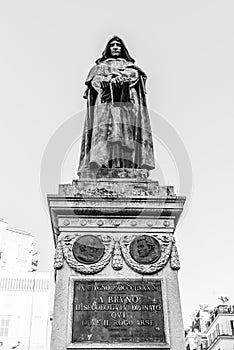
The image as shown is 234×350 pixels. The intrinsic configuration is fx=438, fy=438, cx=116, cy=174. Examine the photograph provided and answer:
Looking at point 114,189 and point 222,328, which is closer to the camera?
point 114,189

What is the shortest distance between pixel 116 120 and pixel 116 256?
10.9ft

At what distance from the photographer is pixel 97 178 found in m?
8.57

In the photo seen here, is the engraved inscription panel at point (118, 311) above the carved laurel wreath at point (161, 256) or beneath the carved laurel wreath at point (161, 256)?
beneath

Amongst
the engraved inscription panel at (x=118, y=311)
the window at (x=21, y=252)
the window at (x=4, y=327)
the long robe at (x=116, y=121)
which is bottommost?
the engraved inscription panel at (x=118, y=311)

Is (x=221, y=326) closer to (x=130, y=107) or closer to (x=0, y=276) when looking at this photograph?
(x=0, y=276)

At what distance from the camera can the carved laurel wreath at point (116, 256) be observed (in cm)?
708

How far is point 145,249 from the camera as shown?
7316 millimetres

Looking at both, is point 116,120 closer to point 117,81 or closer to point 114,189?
point 117,81

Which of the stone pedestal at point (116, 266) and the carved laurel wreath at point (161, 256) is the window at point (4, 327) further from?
the carved laurel wreath at point (161, 256)

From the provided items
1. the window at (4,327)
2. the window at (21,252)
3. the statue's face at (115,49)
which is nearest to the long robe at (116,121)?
the statue's face at (115,49)

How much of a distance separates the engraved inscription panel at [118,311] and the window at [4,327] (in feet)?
121

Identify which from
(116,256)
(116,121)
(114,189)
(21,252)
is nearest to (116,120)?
(116,121)

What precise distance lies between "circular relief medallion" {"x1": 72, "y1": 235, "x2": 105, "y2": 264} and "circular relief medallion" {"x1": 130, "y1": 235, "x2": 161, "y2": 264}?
536 millimetres

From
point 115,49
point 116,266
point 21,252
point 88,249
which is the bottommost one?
point 116,266
